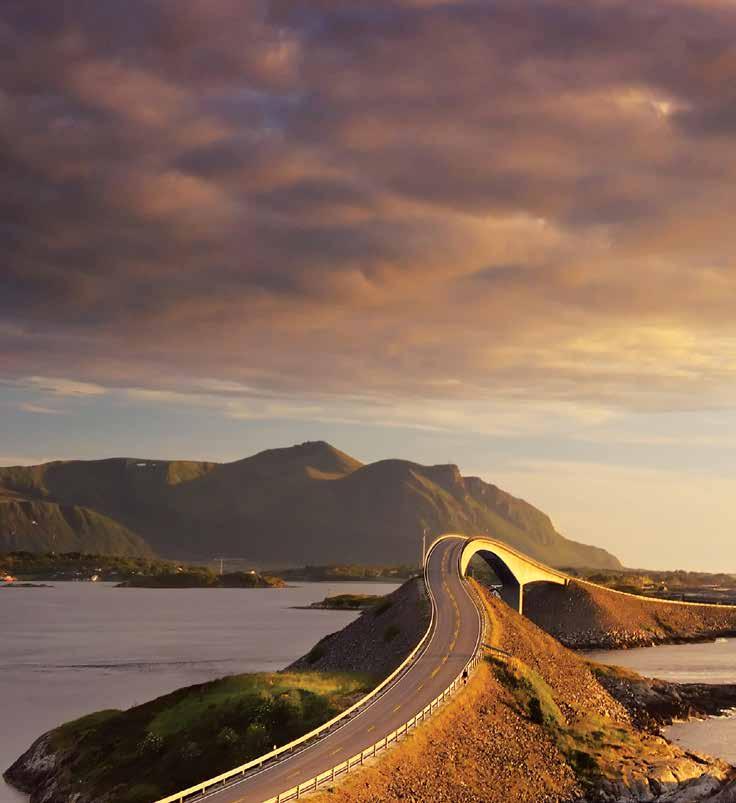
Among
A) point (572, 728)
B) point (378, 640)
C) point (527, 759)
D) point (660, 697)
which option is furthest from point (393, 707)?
point (660, 697)

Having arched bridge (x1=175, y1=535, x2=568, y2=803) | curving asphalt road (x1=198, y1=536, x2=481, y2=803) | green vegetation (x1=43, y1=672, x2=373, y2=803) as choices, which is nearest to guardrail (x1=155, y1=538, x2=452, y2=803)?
arched bridge (x1=175, y1=535, x2=568, y2=803)

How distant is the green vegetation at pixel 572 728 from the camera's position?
3081 inches

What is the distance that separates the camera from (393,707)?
78.6 metres

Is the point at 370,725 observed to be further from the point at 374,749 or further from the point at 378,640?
the point at 378,640

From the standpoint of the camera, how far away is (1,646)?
186750mm

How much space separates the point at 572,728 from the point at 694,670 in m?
72.8

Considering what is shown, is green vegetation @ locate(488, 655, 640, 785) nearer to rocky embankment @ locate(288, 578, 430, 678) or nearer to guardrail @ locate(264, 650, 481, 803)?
guardrail @ locate(264, 650, 481, 803)

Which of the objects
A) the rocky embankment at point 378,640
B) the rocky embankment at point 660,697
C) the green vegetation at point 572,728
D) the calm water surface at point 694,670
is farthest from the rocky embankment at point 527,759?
the rocky embankment at point 378,640

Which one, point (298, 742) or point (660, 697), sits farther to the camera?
point (660, 697)

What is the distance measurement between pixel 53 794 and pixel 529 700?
40.7 m

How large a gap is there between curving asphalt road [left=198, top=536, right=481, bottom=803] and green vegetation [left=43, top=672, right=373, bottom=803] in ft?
12.6

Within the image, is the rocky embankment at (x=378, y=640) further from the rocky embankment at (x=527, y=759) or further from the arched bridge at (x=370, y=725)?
the rocky embankment at (x=527, y=759)

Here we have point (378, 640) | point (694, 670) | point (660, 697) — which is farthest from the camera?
point (694, 670)

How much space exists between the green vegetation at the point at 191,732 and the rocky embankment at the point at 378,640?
2386 cm
